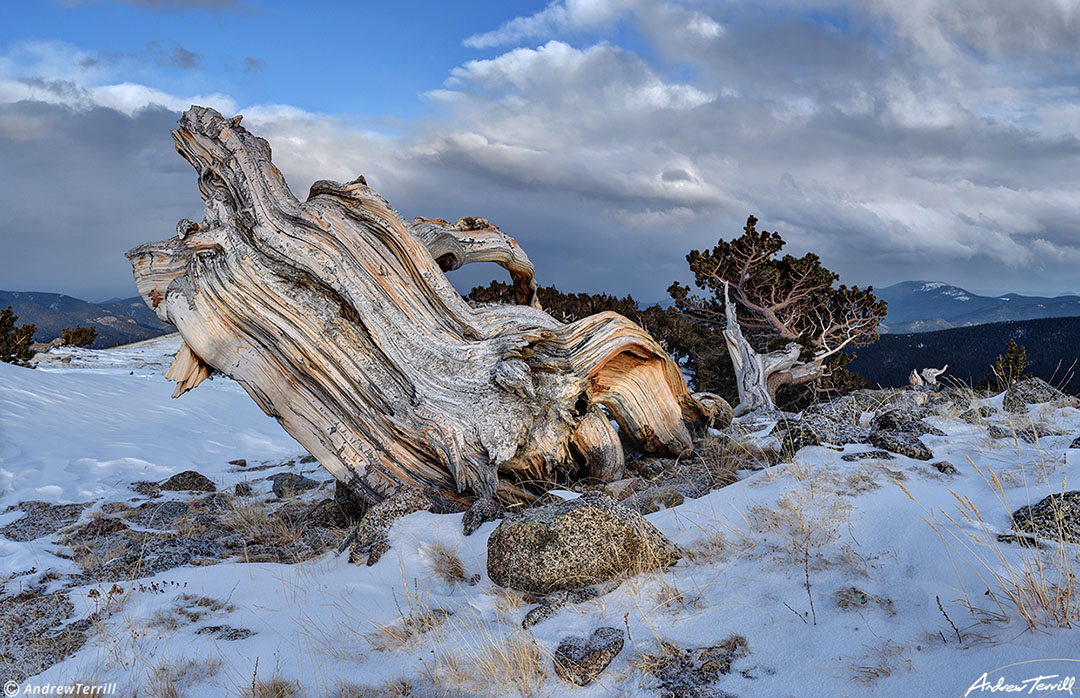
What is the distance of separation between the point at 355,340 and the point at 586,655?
4.96m

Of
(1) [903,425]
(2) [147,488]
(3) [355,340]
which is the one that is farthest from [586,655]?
(2) [147,488]

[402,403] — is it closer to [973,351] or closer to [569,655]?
→ [569,655]

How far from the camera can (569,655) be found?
3164 millimetres

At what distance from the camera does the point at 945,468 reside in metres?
5.14

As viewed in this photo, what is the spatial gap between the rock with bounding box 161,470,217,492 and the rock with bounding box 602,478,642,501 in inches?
241

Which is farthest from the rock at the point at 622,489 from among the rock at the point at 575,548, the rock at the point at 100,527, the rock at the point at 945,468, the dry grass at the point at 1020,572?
the rock at the point at 100,527

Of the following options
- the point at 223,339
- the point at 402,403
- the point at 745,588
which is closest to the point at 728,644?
the point at 745,588

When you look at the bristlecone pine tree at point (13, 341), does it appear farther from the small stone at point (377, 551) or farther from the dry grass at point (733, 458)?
the dry grass at point (733, 458)

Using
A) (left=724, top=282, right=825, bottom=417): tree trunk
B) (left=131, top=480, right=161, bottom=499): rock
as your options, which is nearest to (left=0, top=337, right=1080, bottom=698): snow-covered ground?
(left=131, top=480, right=161, bottom=499): rock

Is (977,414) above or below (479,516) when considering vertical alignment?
above

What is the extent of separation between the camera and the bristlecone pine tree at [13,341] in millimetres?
19969

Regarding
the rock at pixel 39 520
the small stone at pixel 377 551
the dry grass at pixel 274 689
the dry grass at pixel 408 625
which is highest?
the small stone at pixel 377 551

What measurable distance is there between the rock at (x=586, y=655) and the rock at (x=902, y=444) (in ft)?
12.3

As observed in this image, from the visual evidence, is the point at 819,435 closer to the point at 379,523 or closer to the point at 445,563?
the point at 445,563
